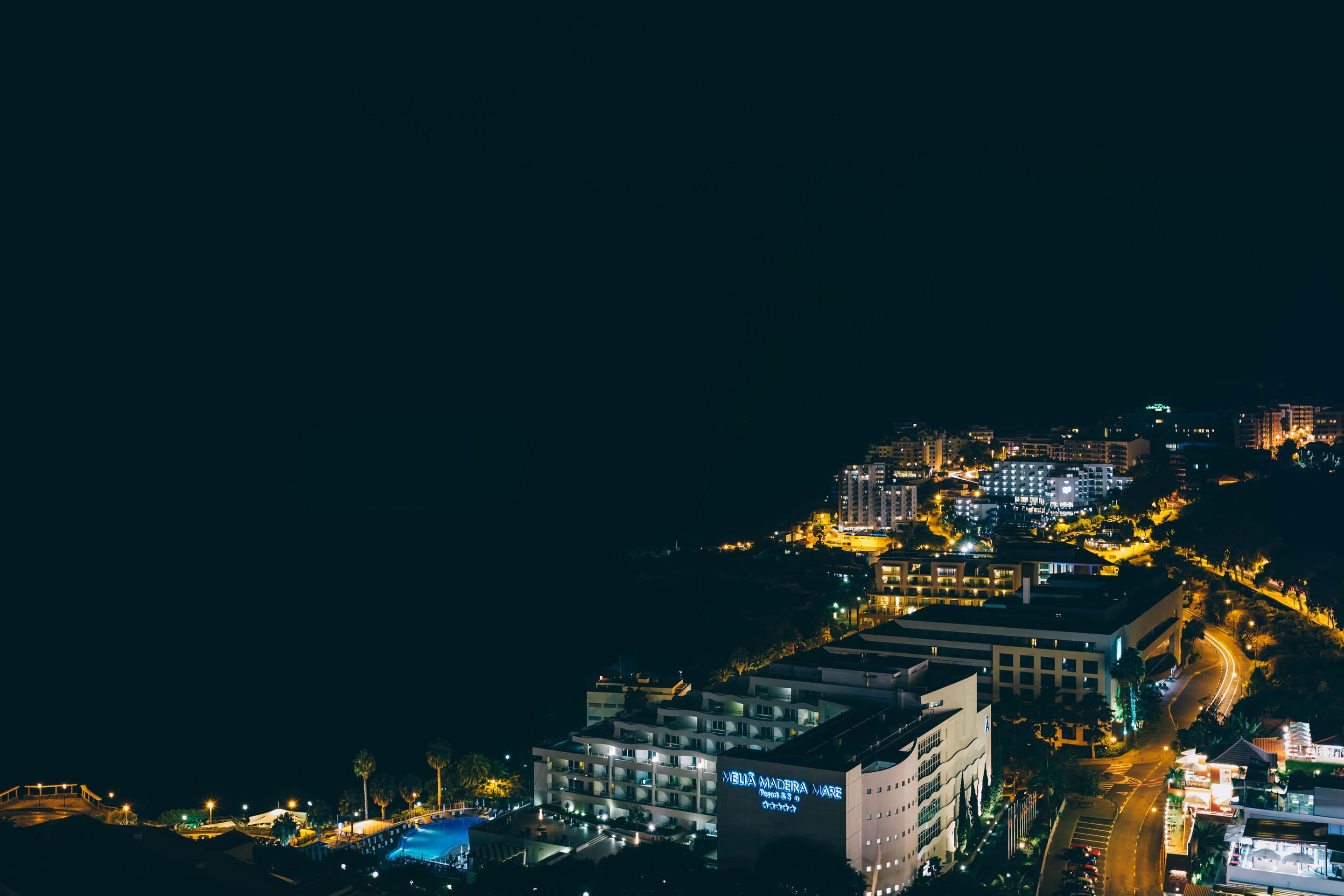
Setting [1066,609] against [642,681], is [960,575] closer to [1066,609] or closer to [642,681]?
[1066,609]

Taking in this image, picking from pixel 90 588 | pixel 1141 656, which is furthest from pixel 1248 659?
pixel 90 588

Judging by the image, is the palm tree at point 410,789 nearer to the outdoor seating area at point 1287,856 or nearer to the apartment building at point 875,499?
the outdoor seating area at point 1287,856

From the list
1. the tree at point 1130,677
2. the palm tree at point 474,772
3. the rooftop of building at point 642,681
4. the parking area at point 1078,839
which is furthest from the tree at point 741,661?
the parking area at point 1078,839

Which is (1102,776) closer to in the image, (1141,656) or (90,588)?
(1141,656)

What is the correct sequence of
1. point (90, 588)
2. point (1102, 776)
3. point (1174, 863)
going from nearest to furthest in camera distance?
point (1174, 863) → point (1102, 776) → point (90, 588)

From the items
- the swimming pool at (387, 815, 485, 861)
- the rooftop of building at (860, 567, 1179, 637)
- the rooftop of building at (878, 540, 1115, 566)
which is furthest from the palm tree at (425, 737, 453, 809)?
the rooftop of building at (878, 540, 1115, 566)

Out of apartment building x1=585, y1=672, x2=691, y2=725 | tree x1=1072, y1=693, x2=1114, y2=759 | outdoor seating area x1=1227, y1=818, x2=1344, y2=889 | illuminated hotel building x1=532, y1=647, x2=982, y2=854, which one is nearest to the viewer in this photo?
outdoor seating area x1=1227, y1=818, x2=1344, y2=889

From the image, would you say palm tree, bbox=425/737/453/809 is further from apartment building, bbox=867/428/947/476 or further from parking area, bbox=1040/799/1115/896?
apartment building, bbox=867/428/947/476
